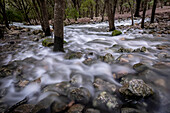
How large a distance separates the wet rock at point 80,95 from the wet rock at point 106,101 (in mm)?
137

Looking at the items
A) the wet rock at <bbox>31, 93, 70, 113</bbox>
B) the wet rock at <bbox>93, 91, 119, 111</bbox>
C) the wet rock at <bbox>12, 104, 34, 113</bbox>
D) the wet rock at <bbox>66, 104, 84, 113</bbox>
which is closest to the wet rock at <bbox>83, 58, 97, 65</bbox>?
the wet rock at <bbox>93, 91, 119, 111</bbox>

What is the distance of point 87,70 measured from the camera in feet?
8.53

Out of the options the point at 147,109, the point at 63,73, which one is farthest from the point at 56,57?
the point at 147,109

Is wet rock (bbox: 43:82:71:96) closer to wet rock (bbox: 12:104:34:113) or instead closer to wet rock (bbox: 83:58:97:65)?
wet rock (bbox: 12:104:34:113)

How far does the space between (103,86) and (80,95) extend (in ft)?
1.71

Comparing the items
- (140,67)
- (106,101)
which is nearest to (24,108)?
(106,101)

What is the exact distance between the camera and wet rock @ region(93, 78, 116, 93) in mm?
1804

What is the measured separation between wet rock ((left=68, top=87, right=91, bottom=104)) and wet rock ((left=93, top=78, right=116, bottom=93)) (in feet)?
0.90

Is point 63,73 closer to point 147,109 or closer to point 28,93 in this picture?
point 28,93

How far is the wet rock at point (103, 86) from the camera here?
180 cm

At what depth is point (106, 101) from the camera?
1.52m

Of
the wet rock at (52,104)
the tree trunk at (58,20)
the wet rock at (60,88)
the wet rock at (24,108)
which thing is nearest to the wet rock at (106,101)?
the wet rock at (52,104)

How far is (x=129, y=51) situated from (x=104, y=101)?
96.5 inches

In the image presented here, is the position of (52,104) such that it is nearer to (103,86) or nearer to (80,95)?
(80,95)
